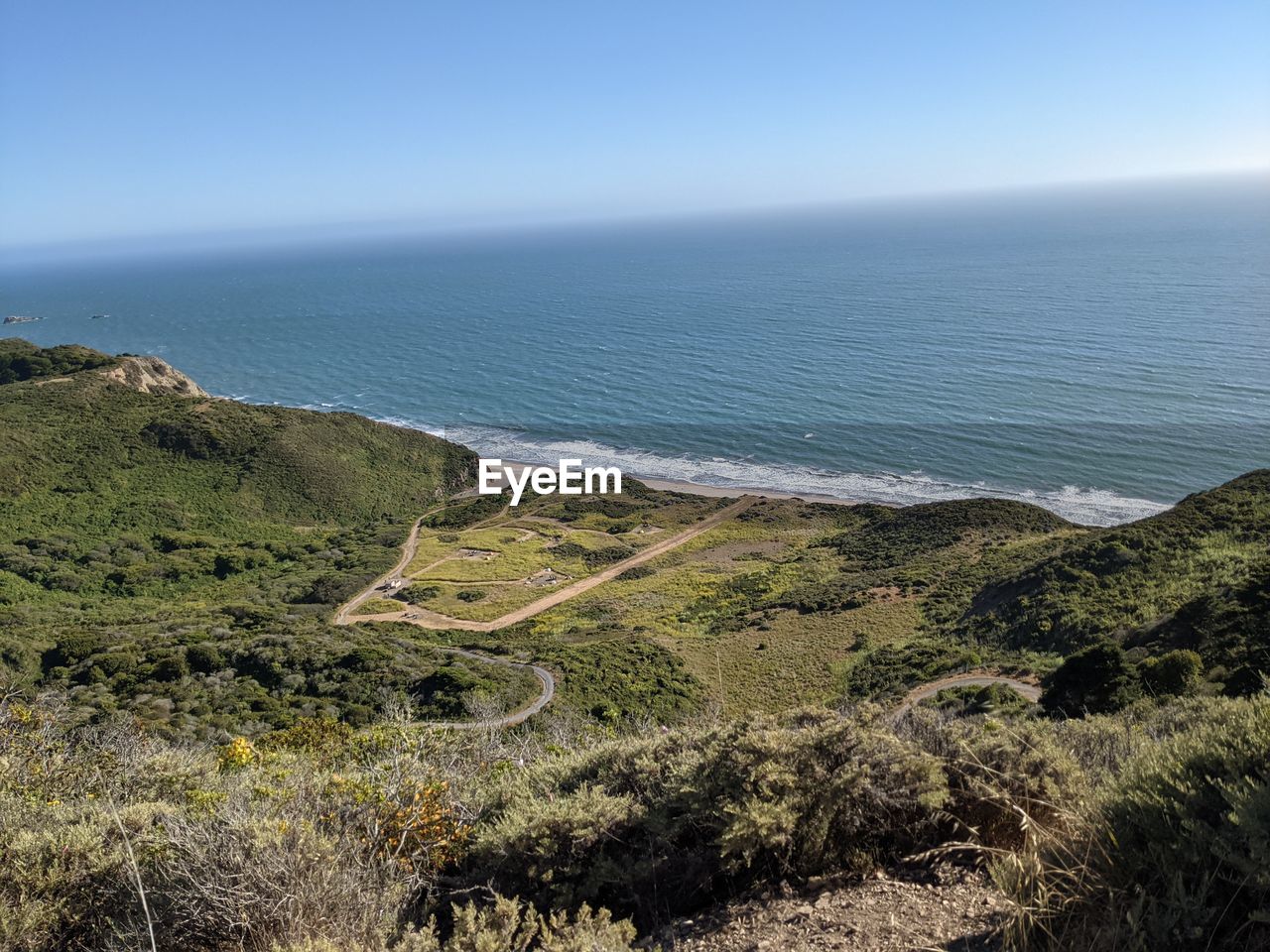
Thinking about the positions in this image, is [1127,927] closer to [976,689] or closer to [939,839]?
[939,839]

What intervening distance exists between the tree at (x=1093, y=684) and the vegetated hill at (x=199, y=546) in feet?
49.6

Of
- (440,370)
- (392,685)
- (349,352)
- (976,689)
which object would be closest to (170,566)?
(392,685)

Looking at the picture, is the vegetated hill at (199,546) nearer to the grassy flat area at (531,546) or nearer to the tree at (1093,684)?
the grassy flat area at (531,546)

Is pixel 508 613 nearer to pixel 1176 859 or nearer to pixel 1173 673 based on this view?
pixel 1173 673

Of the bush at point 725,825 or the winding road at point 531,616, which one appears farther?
the winding road at point 531,616

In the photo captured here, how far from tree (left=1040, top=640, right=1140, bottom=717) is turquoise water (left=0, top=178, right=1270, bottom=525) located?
3218 centimetres

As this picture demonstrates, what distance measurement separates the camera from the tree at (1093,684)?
14211 millimetres

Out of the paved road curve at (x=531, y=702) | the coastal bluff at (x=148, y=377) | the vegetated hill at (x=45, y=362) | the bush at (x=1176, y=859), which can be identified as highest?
the vegetated hill at (x=45, y=362)

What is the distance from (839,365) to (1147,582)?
54.4 meters

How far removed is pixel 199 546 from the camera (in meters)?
40.1

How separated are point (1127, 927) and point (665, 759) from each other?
3.80 m

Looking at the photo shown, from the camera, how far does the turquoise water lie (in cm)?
5262

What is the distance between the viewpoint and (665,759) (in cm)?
678

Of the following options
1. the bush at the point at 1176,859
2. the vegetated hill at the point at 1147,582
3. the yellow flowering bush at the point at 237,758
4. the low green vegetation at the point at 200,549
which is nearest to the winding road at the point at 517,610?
the low green vegetation at the point at 200,549
